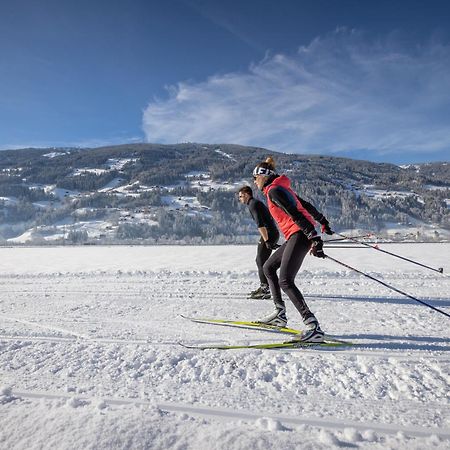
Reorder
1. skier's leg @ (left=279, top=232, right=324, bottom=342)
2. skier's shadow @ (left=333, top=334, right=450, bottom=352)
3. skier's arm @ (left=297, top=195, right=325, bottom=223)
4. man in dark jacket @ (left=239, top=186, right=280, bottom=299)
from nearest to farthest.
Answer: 1. skier's shadow @ (left=333, top=334, right=450, bottom=352)
2. skier's leg @ (left=279, top=232, right=324, bottom=342)
3. skier's arm @ (left=297, top=195, right=325, bottom=223)
4. man in dark jacket @ (left=239, top=186, right=280, bottom=299)

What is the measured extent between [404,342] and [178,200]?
345 ft

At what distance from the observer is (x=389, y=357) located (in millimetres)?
3871

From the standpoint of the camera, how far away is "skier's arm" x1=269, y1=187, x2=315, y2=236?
4.23 metres

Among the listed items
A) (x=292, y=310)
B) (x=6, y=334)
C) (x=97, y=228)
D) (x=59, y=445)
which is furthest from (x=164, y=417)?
(x=97, y=228)

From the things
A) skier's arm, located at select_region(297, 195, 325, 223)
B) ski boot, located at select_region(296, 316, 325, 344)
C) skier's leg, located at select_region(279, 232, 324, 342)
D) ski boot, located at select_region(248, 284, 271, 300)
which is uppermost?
skier's arm, located at select_region(297, 195, 325, 223)

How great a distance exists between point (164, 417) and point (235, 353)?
1.51 m

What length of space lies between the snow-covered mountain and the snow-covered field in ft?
180

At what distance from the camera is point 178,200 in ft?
354

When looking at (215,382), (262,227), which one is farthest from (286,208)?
(262,227)

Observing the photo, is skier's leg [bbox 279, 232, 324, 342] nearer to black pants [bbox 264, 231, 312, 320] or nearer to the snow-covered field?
black pants [bbox 264, 231, 312, 320]

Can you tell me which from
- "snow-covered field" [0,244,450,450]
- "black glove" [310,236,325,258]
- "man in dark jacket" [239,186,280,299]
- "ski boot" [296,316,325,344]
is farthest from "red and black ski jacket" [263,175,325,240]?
"man in dark jacket" [239,186,280,299]

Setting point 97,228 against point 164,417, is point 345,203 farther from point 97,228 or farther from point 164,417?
point 164,417

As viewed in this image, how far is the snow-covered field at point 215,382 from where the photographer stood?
7.95 ft

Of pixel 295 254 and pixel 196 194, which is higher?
pixel 196 194
